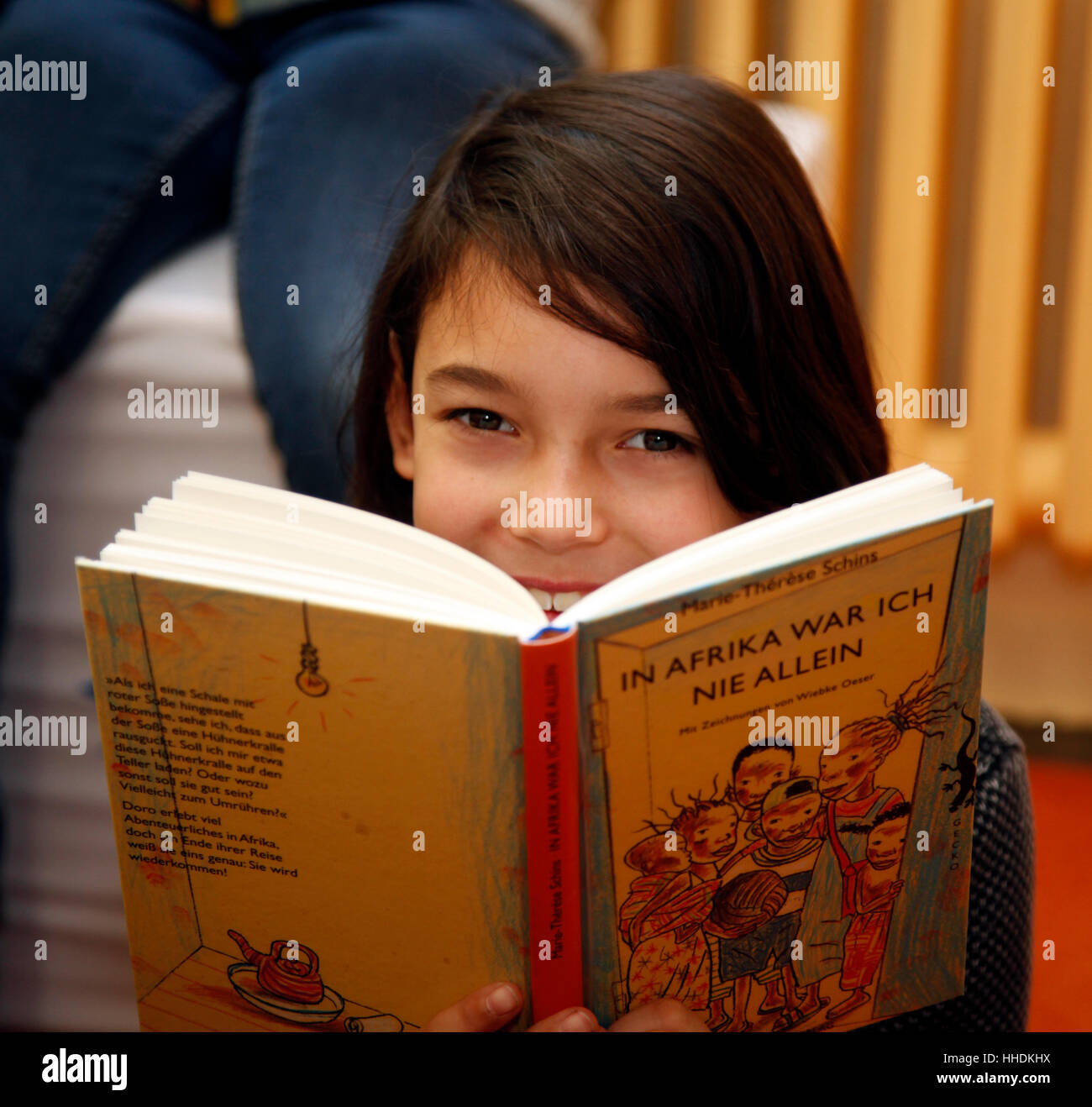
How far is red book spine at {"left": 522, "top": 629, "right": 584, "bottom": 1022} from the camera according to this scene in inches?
18.7

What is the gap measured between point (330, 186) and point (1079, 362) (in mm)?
937

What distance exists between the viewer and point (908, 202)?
1448 mm

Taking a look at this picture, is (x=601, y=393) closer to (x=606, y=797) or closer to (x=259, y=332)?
(x=606, y=797)

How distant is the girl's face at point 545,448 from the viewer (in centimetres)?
67

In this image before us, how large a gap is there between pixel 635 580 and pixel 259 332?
54 centimetres

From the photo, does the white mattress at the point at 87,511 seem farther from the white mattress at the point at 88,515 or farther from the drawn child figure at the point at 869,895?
the drawn child figure at the point at 869,895

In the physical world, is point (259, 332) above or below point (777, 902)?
above

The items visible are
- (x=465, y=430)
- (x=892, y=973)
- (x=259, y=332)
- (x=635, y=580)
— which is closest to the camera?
(x=635, y=580)

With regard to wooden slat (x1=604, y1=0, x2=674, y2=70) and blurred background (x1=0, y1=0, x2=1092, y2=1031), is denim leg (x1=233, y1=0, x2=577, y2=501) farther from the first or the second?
wooden slat (x1=604, y1=0, x2=674, y2=70)

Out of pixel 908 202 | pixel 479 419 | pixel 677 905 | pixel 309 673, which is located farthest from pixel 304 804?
pixel 908 202

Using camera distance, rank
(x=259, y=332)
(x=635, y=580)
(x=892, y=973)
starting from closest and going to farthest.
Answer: (x=635, y=580)
(x=892, y=973)
(x=259, y=332)

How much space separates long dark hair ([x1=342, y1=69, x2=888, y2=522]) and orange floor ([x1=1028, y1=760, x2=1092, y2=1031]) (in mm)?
569
